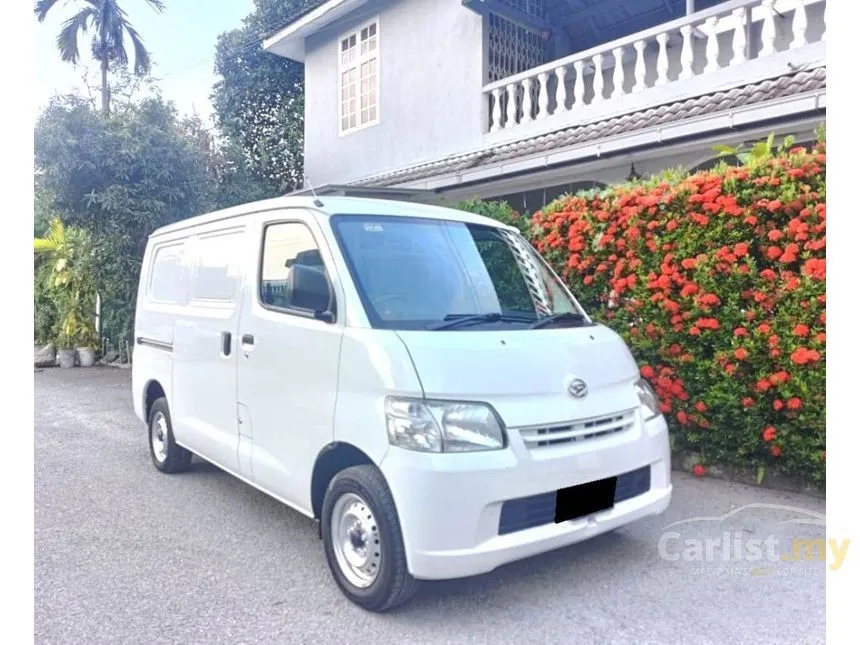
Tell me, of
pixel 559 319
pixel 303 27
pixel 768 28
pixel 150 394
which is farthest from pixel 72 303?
pixel 768 28

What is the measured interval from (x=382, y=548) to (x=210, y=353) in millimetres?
2100

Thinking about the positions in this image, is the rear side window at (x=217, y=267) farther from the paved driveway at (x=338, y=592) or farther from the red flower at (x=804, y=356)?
the red flower at (x=804, y=356)

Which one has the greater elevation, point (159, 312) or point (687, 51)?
point (687, 51)

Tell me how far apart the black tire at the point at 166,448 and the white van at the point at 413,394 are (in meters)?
0.95

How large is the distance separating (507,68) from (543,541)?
378 inches

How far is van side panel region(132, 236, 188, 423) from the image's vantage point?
17.0 ft

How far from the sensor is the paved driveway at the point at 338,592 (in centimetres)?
299

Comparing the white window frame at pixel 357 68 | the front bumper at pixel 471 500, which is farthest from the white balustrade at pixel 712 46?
the front bumper at pixel 471 500

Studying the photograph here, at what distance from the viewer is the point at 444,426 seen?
114 inches

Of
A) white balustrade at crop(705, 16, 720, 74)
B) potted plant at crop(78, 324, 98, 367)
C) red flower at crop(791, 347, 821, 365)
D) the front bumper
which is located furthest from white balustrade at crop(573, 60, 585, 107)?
potted plant at crop(78, 324, 98, 367)

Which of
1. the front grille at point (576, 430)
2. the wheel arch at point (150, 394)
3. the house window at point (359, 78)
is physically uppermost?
the house window at point (359, 78)

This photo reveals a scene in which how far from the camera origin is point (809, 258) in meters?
4.31

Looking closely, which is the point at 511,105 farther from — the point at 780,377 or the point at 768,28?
the point at 780,377
